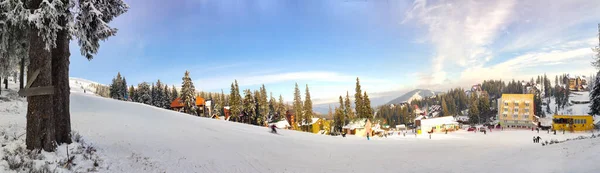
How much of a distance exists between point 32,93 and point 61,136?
7.78ft

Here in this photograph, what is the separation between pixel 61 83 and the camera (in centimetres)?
1087

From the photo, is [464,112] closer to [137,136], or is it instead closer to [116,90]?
[116,90]

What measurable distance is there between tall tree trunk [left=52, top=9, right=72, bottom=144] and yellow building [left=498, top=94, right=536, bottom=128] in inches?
4093

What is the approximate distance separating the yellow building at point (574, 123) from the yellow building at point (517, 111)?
1737 centimetres

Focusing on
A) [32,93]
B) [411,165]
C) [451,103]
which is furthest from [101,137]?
[451,103]

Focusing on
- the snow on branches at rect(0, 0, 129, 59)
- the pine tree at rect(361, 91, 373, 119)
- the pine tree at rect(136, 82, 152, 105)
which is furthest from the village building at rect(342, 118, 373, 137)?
the pine tree at rect(136, 82, 152, 105)

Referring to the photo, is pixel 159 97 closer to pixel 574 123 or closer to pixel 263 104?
pixel 263 104

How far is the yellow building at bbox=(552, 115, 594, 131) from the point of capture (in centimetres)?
6203

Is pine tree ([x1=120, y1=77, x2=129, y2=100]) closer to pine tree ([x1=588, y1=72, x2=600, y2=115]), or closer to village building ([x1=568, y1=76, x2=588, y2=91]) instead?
pine tree ([x1=588, y1=72, x2=600, y2=115])

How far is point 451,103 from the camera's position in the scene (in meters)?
175

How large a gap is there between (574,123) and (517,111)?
2264 centimetres

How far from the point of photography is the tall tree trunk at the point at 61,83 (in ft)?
34.6

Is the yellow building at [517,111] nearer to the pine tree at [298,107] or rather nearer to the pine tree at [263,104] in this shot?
the pine tree at [298,107]

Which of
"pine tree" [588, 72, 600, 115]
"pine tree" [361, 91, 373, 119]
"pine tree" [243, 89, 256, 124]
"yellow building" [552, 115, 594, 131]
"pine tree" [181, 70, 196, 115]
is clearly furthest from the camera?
"pine tree" [243, 89, 256, 124]
